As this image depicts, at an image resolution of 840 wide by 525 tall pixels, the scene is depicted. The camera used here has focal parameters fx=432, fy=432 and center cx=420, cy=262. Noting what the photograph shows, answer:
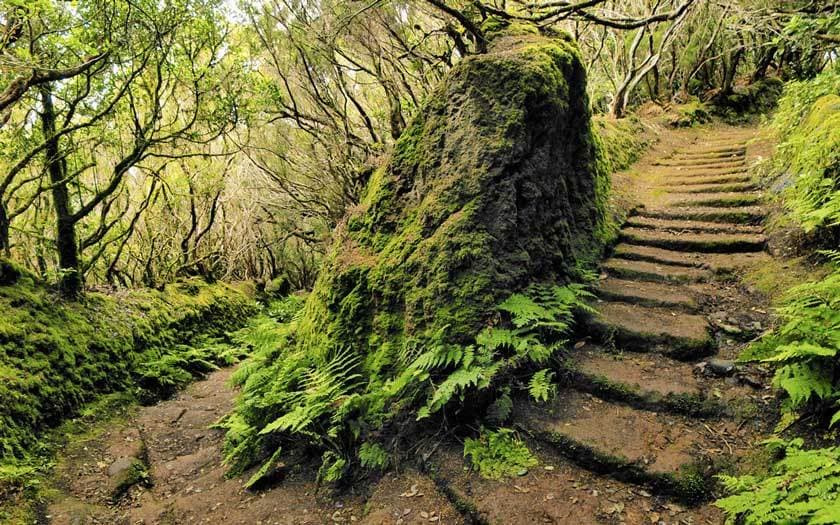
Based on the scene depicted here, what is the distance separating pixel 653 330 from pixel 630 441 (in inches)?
60.7

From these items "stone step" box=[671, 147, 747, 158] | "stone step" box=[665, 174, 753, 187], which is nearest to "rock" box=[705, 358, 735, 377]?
"stone step" box=[665, 174, 753, 187]

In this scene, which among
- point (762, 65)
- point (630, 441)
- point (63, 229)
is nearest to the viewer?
point (630, 441)

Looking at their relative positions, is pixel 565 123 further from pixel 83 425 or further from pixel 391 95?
pixel 83 425

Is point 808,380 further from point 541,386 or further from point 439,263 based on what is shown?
point 439,263

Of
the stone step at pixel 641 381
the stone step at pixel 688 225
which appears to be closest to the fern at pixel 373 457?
the stone step at pixel 641 381

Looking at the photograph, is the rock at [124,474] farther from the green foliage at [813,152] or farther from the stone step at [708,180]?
the stone step at [708,180]

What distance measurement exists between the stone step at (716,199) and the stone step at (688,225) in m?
0.59

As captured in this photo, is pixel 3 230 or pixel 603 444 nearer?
pixel 603 444

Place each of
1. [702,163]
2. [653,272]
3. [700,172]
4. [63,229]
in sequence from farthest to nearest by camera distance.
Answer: [702,163] → [700,172] → [63,229] → [653,272]

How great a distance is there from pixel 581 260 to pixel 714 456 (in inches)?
117

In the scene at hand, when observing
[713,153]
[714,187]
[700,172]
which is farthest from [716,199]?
[713,153]

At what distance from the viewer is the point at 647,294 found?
5355 millimetres

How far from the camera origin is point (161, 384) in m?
7.75

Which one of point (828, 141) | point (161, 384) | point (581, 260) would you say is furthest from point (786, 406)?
point (161, 384)
